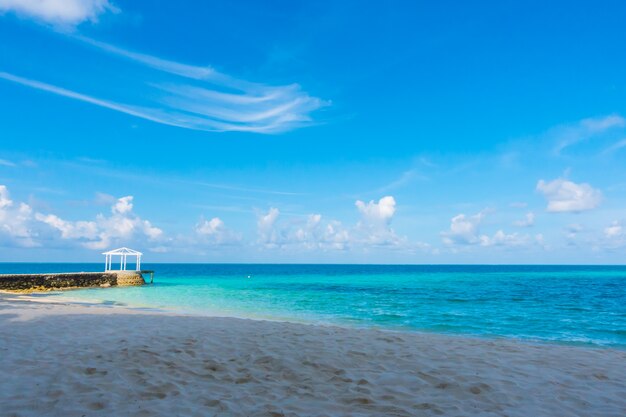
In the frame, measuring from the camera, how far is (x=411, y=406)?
5602mm

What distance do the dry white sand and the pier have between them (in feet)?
102

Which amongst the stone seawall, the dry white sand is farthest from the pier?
the dry white sand

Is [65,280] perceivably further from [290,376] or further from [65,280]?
[290,376]

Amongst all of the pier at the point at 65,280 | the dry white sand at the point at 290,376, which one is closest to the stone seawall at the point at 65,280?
the pier at the point at 65,280

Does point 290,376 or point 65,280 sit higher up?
point 290,376

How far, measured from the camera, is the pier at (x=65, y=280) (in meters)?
35.9

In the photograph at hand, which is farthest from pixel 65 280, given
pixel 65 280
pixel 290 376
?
pixel 290 376

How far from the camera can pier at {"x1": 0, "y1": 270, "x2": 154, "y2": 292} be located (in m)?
35.9

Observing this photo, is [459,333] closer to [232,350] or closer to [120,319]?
[232,350]

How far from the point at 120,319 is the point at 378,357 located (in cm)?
1008

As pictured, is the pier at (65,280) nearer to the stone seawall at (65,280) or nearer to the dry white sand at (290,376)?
the stone seawall at (65,280)

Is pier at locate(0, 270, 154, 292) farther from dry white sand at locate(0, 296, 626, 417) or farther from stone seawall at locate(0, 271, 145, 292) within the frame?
dry white sand at locate(0, 296, 626, 417)

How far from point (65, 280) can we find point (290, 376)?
1688 inches

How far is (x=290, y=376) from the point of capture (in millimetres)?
7078
